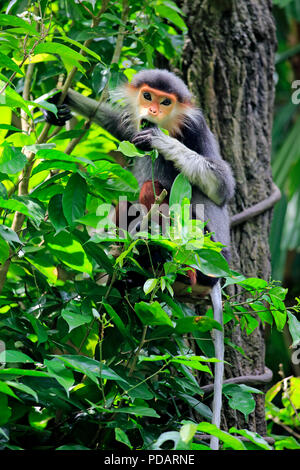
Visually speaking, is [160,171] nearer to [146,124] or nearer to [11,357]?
[146,124]

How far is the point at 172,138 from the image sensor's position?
2.46 m

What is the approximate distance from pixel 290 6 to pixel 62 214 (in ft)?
16.5

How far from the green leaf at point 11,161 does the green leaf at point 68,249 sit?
0.27 metres

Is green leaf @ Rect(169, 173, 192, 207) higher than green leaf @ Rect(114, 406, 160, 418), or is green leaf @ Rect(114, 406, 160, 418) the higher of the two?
green leaf @ Rect(169, 173, 192, 207)

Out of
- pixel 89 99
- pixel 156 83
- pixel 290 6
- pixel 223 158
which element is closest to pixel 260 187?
pixel 223 158

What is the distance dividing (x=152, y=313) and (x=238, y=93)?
154cm

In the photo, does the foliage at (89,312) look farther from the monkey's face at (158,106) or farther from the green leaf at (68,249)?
the monkey's face at (158,106)

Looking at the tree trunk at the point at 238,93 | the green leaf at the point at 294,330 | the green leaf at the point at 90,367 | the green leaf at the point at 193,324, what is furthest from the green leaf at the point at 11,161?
the tree trunk at the point at 238,93

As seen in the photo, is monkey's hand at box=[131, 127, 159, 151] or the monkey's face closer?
monkey's hand at box=[131, 127, 159, 151]

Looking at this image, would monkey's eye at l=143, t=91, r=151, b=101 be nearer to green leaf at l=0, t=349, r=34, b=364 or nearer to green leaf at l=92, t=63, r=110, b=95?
green leaf at l=92, t=63, r=110, b=95

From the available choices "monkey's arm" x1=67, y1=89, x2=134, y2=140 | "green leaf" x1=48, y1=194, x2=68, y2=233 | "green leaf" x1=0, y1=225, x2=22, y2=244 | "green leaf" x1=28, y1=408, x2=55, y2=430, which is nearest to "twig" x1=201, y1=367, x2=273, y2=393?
"green leaf" x1=28, y1=408, x2=55, y2=430

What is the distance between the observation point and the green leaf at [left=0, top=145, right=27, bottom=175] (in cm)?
163

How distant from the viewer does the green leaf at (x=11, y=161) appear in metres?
1.63

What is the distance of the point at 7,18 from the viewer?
175cm
